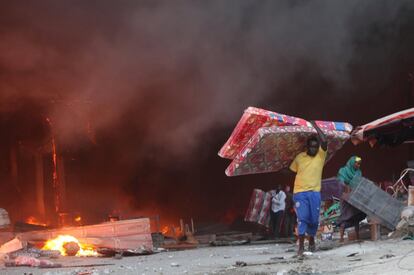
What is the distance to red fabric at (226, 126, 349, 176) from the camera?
610 cm

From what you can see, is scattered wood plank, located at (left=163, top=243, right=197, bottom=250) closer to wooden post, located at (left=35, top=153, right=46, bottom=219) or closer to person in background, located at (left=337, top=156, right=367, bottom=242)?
person in background, located at (left=337, top=156, right=367, bottom=242)

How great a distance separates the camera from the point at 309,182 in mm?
6434

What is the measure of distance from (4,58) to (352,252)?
7.72m

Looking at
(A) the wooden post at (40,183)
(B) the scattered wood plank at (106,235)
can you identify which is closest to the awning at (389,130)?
(B) the scattered wood plank at (106,235)

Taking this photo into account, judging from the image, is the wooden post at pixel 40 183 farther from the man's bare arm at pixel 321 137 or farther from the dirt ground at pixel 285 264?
the man's bare arm at pixel 321 137

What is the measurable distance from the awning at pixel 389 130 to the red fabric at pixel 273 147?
0.21 m

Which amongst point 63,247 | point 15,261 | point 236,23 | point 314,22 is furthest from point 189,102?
point 15,261

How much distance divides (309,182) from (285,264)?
1.00m

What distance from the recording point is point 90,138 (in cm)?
1417

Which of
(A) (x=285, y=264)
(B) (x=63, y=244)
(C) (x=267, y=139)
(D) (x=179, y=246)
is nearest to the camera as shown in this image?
(A) (x=285, y=264)

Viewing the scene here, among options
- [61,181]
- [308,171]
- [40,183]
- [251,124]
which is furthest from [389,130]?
[40,183]

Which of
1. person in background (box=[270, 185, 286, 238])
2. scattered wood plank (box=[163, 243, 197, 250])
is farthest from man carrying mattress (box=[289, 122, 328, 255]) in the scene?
person in background (box=[270, 185, 286, 238])

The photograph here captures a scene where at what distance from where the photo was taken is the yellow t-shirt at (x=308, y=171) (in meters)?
6.43

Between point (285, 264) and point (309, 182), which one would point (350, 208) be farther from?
point (285, 264)
